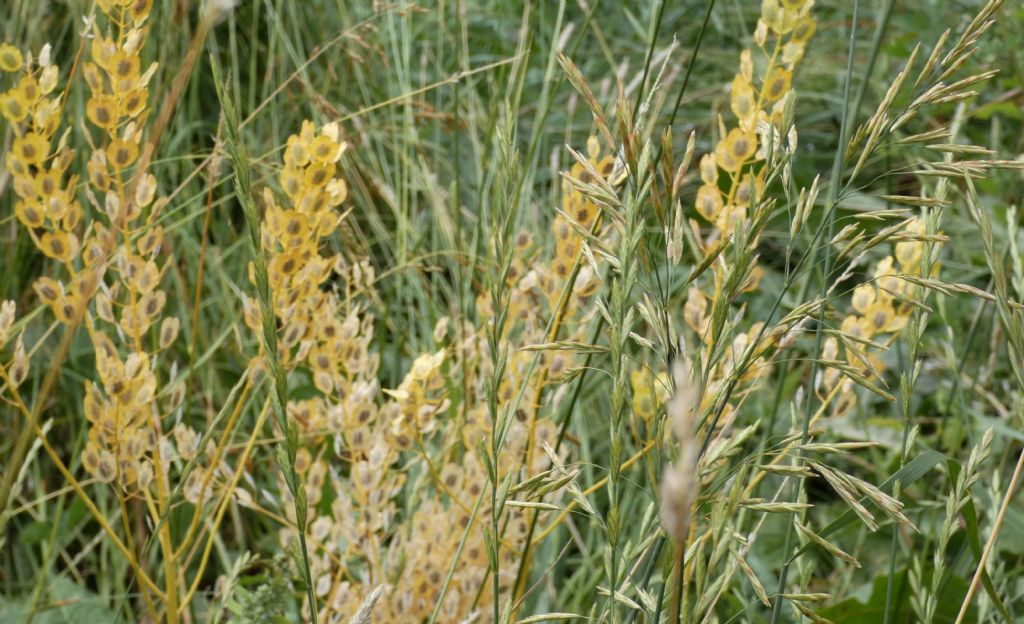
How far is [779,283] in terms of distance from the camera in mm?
1742

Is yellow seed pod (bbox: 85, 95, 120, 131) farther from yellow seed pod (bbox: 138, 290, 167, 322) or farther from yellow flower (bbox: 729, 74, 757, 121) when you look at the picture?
yellow flower (bbox: 729, 74, 757, 121)

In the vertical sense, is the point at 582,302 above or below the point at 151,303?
below

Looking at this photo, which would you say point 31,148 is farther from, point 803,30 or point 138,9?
point 803,30

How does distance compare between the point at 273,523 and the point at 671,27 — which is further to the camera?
the point at 671,27

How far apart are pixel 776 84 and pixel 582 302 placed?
33 cm

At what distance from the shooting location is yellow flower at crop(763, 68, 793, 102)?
2.42 ft

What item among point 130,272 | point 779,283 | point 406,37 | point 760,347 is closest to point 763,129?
point 760,347

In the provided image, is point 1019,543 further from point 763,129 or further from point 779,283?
point 763,129

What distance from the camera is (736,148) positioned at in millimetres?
748

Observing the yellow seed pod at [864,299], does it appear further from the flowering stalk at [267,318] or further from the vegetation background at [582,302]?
the flowering stalk at [267,318]

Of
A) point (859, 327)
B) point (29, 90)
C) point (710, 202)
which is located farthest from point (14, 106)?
point (859, 327)

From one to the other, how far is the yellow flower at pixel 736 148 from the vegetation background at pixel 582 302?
56 millimetres

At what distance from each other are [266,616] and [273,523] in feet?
1.73

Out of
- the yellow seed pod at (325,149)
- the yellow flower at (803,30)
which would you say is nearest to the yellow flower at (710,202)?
the yellow flower at (803,30)
